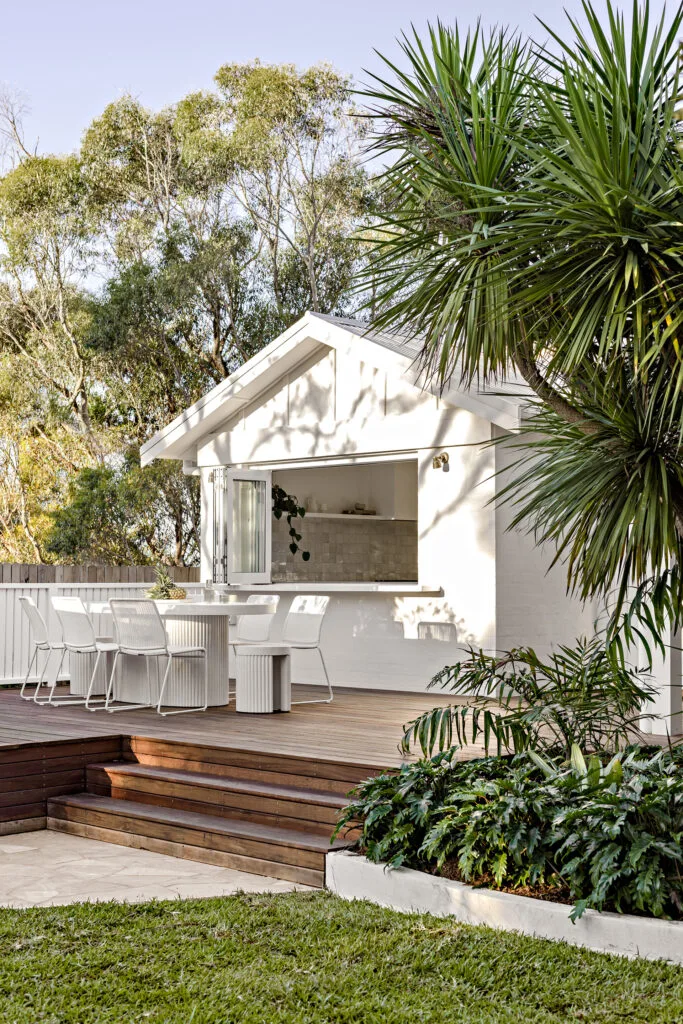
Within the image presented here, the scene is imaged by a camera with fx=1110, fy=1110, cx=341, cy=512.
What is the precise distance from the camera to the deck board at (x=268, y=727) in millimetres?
6684

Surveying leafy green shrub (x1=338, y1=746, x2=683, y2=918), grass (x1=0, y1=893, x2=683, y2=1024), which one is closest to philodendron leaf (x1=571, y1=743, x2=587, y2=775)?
leafy green shrub (x1=338, y1=746, x2=683, y2=918)

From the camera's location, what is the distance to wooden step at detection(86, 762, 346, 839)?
5.86 m

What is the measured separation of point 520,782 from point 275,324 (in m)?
19.3

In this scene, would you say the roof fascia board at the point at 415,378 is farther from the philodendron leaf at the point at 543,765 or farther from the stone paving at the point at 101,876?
the stone paving at the point at 101,876

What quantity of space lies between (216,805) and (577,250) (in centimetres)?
370

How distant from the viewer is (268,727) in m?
7.78

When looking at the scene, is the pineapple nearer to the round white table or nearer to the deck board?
the round white table

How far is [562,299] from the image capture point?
14.8 ft

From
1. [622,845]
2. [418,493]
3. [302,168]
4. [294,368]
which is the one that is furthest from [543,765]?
[302,168]

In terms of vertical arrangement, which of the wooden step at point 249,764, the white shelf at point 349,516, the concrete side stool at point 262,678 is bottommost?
the wooden step at point 249,764

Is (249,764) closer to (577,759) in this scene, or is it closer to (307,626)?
(577,759)

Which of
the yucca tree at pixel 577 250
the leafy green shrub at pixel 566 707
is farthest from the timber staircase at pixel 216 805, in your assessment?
the yucca tree at pixel 577 250

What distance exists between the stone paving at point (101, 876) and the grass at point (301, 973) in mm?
498

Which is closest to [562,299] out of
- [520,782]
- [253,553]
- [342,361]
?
[520,782]
